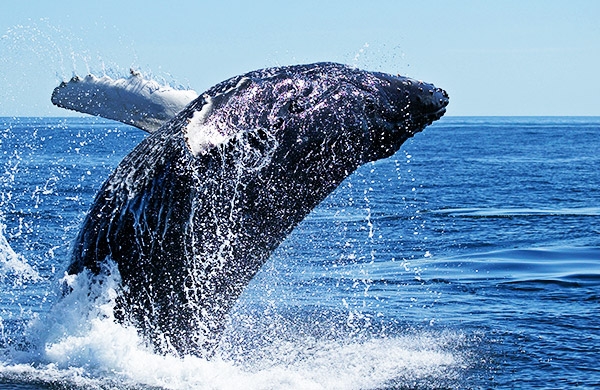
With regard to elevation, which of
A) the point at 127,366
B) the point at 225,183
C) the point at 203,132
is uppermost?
the point at 203,132

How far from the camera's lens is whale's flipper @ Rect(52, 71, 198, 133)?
9086mm

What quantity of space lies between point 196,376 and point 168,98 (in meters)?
2.75

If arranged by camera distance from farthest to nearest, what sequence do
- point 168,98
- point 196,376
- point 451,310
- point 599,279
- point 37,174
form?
point 37,174 → point 599,279 → point 451,310 → point 168,98 → point 196,376

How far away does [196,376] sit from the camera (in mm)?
8211

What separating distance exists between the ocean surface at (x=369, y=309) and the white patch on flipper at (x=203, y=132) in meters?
1.70

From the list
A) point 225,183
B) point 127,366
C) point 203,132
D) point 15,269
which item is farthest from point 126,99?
point 15,269

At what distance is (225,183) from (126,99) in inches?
74.2

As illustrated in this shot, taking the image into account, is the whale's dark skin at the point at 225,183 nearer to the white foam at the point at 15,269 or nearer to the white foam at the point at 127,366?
the white foam at the point at 127,366

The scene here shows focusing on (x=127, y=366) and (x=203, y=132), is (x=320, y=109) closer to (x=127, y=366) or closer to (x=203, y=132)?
(x=203, y=132)

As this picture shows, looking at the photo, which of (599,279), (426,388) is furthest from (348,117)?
(599,279)

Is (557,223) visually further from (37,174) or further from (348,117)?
(37,174)

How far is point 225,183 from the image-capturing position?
798 cm

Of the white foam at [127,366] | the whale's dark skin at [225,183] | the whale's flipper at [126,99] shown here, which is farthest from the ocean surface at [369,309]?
the whale's flipper at [126,99]

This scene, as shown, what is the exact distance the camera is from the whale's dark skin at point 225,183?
25.9 ft
